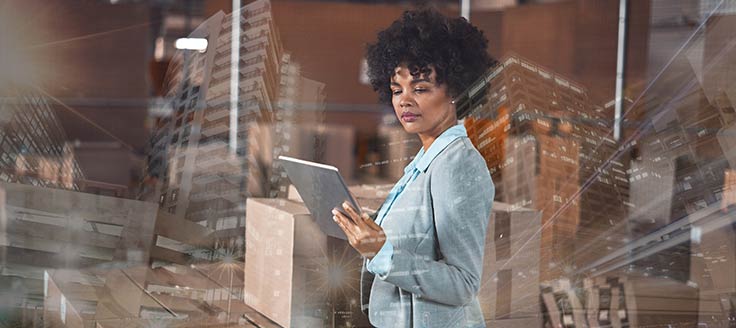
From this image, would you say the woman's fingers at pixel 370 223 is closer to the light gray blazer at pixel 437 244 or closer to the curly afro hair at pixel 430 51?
the light gray blazer at pixel 437 244

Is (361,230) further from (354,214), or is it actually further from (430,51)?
(430,51)

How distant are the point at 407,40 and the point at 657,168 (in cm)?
53

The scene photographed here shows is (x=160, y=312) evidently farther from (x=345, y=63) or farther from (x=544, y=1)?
(x=544, y=1)

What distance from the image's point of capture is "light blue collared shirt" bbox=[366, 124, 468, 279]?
4.22 feet

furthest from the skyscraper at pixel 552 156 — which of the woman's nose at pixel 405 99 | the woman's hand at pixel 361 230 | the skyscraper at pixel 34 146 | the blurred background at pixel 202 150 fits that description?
the skyscraper at pixel 34 146

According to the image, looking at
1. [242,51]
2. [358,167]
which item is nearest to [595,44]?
[358,167]

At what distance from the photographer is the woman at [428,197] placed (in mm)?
1289

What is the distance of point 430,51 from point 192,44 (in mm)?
362

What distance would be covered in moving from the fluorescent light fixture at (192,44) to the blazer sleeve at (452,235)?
39 centimetres

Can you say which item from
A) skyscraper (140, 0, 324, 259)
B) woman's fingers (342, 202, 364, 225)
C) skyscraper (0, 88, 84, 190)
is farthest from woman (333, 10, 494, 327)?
skyscraper (0, 88, 84, 190)

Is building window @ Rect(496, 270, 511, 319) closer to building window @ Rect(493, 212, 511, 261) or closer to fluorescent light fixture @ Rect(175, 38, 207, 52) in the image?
building window @ Rect(493, 212, 511, 261)

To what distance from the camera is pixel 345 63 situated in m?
1.36

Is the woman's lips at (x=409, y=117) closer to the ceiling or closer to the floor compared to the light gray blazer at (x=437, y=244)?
closer to the ceiling

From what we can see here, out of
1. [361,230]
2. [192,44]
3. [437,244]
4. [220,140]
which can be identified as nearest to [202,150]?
[220,140]
